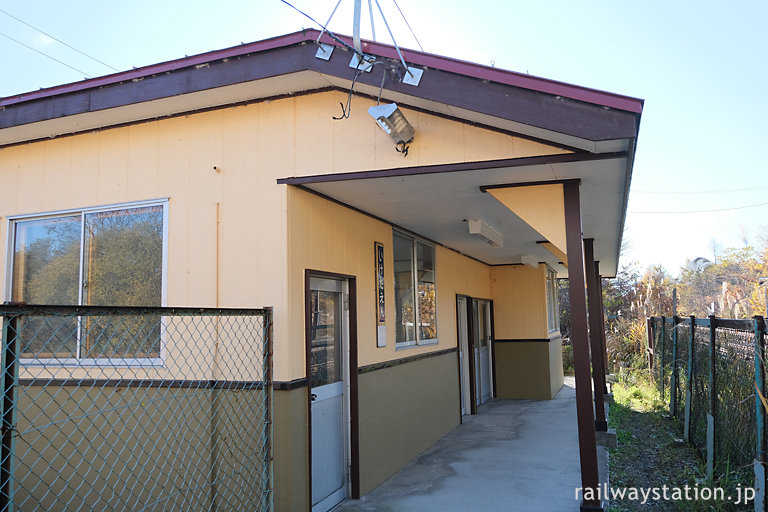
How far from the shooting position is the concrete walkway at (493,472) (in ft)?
17.1

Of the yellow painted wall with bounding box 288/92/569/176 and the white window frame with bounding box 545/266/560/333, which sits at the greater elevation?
the yellow painted wall with bounding box 288/92/569/176

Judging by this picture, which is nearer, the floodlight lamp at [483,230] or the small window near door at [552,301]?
the floodlight lamp at [483,230]

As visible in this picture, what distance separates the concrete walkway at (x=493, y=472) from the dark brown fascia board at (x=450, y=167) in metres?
2.89

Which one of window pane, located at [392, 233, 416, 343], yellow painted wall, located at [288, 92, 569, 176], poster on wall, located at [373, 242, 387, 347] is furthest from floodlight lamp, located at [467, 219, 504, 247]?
yellow painted wall, located at [288, 92, 569, 176]

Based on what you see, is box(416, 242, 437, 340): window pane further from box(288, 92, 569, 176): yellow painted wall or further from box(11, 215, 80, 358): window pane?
box(11, 215, 80, 358): window pane

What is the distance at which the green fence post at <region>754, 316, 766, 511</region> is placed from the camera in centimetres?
378

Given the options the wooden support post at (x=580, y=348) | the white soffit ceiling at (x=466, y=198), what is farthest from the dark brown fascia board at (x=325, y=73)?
the wooden support post at (x=580, y=348)

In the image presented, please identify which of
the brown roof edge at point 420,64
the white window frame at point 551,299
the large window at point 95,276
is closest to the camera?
the brown roof edge at point 420,64

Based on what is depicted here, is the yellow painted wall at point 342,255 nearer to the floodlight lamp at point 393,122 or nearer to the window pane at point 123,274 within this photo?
the floodlight lamp at point 393,122

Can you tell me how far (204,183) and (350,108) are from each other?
4.52 feet

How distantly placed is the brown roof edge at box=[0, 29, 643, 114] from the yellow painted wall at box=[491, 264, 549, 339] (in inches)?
321

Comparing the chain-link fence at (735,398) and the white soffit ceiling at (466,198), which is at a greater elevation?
the white soffit ceiling at (466,198)

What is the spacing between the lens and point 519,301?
11.7 m

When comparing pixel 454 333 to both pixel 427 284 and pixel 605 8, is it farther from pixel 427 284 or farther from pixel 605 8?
pixel 605 8
